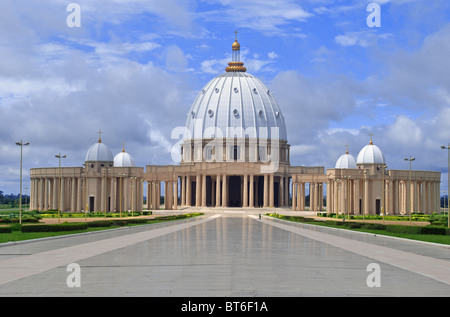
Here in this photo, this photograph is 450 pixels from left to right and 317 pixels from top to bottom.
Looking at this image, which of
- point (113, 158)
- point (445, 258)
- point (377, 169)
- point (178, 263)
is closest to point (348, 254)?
point (445, 258)

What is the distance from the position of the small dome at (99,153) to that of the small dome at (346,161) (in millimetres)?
42885

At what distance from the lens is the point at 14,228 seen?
129 ft

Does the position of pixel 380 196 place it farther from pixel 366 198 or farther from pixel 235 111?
pixel 235 111

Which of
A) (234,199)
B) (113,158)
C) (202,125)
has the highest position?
(202,125)

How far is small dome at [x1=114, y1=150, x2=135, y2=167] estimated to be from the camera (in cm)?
11256

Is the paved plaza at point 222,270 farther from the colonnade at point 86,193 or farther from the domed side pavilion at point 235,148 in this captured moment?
the domed side pavilion at point 235,148

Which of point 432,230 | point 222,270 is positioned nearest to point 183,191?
point 432,230

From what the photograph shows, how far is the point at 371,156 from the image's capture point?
336ft

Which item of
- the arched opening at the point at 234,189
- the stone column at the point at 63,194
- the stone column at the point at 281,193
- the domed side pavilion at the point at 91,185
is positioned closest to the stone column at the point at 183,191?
the arched opening at the point at 234,189

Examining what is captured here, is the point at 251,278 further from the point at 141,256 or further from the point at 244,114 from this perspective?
the point at 244,114

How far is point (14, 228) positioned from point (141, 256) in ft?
67.7

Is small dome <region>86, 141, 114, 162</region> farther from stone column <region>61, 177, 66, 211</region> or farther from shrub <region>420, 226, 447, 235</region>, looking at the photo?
shrub <region>420, 226, 447, 235</region>
